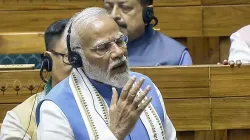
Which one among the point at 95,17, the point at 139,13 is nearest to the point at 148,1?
the point at 139,13

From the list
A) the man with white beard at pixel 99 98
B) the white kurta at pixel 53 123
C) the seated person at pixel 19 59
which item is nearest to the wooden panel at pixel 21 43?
the seated person at pixel 19 59

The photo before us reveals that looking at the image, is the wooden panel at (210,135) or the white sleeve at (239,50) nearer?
the wooden panel at (210,135)

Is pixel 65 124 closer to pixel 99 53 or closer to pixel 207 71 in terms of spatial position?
pixel 99 53

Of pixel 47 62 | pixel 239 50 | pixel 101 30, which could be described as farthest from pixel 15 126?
pixel 239 50

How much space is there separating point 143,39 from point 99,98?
3.13 ft

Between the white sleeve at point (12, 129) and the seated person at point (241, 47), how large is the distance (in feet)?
2.55

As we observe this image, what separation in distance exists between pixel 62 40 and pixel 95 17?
49 centimetres

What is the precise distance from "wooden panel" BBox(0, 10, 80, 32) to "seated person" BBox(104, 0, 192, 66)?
0.53 meters

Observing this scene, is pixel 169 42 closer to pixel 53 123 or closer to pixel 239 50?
pixel 239 50

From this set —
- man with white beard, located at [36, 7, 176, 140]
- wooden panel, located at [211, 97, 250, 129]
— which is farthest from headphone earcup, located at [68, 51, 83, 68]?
wooden panel, located at [211, 97, 250, 129]

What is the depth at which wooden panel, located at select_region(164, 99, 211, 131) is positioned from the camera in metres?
2.19

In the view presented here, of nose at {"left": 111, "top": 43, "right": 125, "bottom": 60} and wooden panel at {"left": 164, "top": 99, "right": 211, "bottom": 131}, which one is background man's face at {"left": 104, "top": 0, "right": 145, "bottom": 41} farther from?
nose at {"left": 111, "top": 43, "right": 125, "bottom": 60}

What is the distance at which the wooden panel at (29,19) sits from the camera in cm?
291

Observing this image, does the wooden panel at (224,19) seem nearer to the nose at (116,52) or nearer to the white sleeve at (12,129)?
the white sleeve at (12,129)
